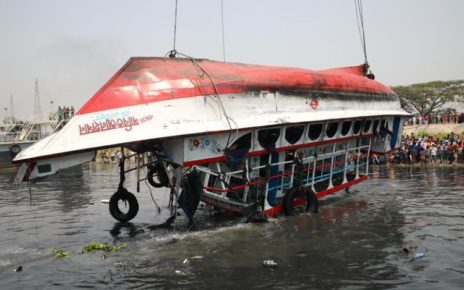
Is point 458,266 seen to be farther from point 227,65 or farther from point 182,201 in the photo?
point 227,65

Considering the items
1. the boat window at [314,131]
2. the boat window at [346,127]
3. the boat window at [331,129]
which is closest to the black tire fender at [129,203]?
the boat window at [314,131]

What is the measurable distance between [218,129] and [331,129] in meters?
4.68

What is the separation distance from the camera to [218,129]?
1120 centimetres

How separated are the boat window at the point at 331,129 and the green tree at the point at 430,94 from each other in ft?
130

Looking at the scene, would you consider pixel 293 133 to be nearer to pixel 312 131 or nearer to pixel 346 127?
pixel 312 131

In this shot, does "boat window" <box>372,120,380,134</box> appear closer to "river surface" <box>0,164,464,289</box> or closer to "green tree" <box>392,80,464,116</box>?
"river surface" <box>0,164,464,289</box>

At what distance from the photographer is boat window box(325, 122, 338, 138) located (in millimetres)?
14505

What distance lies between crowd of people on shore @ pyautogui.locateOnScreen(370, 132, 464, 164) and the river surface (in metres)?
11.0

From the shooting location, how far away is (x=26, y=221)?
14602mm

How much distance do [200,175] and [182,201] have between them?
70 cm

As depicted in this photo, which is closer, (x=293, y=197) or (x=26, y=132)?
(x=293, y=197)

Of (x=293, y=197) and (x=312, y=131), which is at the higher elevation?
(x=312, y=131)

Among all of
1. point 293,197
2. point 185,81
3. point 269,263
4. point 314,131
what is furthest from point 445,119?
point 269,263

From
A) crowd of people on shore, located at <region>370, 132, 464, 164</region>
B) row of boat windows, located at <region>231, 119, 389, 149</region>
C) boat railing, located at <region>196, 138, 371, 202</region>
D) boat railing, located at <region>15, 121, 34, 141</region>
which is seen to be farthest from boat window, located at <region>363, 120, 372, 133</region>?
boat railing, located at <region>15, 121, 34, 141</region>
